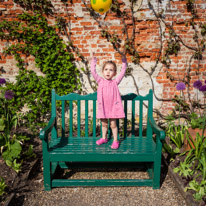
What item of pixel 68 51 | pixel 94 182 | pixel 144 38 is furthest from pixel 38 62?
pixel 94 182

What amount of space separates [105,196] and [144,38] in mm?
3162

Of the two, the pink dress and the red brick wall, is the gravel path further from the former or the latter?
the red brick wall

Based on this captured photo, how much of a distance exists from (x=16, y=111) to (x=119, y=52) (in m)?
2.48

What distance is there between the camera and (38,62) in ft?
15.6

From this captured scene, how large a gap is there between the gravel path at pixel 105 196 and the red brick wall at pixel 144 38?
2.33 metres

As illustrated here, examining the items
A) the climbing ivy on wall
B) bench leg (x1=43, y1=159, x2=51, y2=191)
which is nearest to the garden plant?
the climbing ivy on wall

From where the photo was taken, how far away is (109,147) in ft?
10.3

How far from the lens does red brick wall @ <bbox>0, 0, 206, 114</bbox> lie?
4.61 meters

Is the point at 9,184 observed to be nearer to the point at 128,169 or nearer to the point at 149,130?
the point at 128,169

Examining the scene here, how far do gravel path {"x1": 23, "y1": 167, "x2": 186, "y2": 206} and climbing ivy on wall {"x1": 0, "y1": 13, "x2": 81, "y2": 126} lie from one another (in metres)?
2.15

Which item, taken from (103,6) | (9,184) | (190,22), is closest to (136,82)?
(190,22)

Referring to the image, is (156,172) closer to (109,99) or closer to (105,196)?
(105,196)

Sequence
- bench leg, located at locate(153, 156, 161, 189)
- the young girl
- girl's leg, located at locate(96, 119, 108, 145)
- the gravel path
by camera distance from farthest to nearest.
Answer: girl's leg, located at locate(96, 119, 108, 145) → the young girl → bench leg, located at locate(153, 156, 161, 189) → the gravel path

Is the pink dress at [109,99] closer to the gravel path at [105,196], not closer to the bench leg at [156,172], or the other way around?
the bench leg at [156,172]
